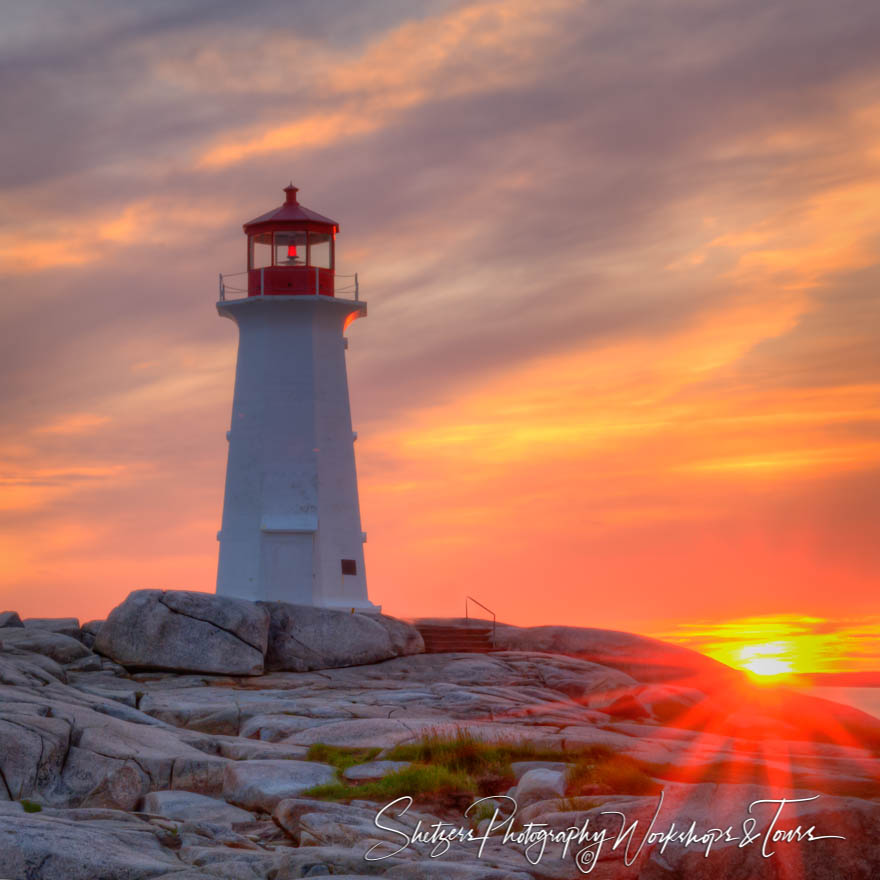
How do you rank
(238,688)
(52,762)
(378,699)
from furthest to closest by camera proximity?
1. (238,688)
2. (378,699)
3. (52,762)

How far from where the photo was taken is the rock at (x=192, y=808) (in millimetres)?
12469

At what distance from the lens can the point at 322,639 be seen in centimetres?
2897

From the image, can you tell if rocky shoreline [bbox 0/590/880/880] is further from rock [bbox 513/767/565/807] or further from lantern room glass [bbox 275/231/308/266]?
lantern room glass [bbox 275/231/308/266]

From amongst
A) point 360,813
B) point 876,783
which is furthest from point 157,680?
point 876,783

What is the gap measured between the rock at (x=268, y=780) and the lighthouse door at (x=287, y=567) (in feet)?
54.6

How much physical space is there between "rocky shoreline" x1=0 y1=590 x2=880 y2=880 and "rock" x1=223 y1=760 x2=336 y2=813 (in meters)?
0.04

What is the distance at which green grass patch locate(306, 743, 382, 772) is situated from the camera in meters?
15.6

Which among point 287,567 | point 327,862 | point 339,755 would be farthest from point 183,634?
point 327,862

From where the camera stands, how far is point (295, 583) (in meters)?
31.8

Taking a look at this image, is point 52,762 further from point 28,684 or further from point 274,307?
point 274,307

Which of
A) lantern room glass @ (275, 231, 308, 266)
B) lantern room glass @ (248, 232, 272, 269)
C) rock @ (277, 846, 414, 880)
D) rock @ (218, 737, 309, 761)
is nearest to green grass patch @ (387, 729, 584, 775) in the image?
rock @ (218, 737, 309, 761)

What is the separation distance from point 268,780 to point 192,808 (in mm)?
1202

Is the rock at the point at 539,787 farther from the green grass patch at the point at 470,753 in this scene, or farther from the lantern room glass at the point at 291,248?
the lantern room glass at the point at 291,248

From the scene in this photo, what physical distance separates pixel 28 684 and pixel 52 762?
5.43 metres
